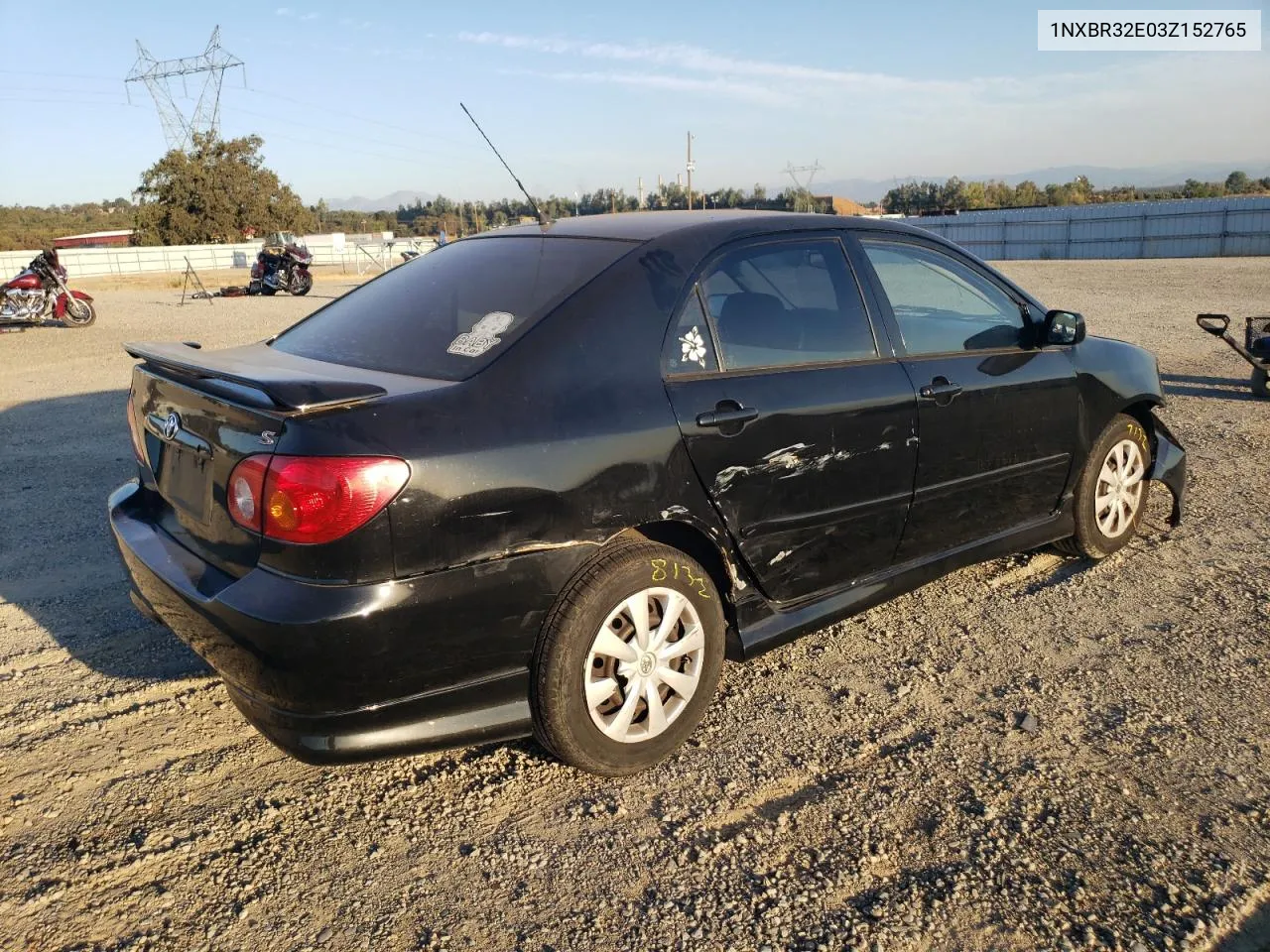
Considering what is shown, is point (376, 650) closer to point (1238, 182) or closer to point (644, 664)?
point (644, 664)

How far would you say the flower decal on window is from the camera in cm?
313

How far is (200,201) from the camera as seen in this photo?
183 feet

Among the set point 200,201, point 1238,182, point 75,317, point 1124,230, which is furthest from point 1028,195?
point 75,317

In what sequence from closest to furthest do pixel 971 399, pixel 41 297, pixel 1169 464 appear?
pixel 971 399 → pixel 1169 464 → pixel 41 297

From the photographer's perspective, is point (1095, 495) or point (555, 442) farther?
point (1095, 495)

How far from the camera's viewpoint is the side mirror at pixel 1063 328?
4238 millimetres

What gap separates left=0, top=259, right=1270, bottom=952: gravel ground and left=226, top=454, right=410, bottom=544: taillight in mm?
926

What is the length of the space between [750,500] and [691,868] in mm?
1154

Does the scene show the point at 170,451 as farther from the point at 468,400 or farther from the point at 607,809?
the point at 607,809

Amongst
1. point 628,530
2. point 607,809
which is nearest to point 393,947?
point 607,809

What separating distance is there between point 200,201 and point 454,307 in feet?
196

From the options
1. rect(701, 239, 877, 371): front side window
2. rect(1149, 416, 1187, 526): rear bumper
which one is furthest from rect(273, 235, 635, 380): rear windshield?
rect(1149, 416, 1187, 526): rear bumper

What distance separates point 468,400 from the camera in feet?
8.80

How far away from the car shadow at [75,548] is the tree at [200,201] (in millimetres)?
53038
